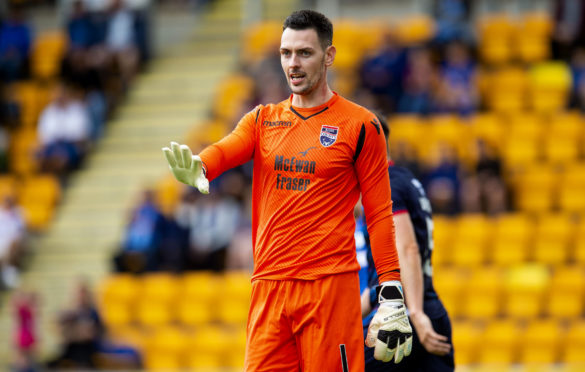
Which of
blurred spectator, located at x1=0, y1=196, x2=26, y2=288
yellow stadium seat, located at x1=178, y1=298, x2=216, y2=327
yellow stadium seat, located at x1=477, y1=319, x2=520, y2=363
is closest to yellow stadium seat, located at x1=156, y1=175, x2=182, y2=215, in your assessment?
yellow stadium seat, located at x1=178, y1=298, x2=216, y2=327

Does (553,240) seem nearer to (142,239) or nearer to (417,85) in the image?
(417,85)

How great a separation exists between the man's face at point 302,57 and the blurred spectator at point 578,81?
10.6 meters

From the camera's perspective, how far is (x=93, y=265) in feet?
53.5

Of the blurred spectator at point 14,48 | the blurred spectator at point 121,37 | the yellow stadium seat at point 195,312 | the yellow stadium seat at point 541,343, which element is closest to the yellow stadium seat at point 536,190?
the yellow stadium seat at point 541,343

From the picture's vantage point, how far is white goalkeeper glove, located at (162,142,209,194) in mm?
4699

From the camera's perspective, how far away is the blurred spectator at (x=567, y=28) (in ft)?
51.5

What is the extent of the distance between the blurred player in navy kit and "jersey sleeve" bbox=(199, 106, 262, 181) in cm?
98

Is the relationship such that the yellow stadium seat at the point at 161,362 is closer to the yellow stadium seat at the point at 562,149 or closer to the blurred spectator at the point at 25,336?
the blurred spectator at the point at 25,336

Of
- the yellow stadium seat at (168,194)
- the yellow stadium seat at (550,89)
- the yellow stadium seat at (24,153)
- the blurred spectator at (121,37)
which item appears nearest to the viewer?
the yellow stadium seat at (550,89)

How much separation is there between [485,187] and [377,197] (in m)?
8.76

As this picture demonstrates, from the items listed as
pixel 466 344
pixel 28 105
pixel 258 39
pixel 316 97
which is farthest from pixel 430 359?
pixel 28 105

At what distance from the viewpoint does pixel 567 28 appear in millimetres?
15852

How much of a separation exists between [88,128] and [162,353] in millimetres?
6446

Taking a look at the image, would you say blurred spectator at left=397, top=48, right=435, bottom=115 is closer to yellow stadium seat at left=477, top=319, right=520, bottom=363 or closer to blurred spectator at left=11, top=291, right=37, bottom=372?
yellow stadium seat at left=477, top=319, right=520, bottom=363
